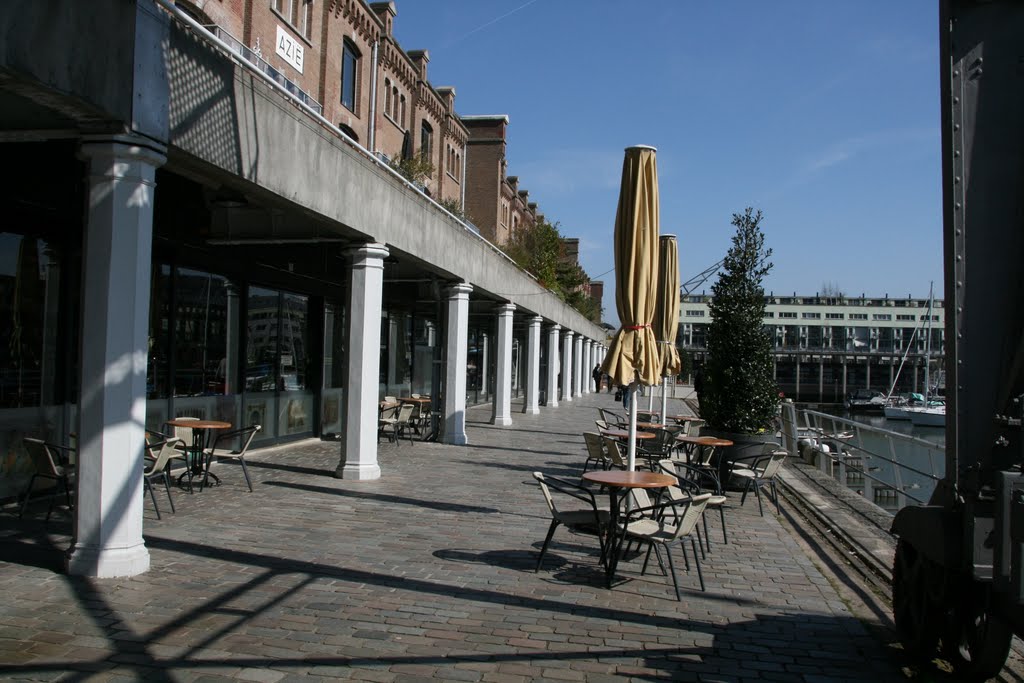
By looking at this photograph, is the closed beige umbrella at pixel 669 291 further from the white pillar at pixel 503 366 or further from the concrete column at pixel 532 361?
the concrete column at pixel 532 361

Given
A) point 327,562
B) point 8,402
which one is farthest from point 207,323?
point 327,562

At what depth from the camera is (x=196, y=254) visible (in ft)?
37.3

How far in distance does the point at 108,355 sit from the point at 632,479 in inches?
165

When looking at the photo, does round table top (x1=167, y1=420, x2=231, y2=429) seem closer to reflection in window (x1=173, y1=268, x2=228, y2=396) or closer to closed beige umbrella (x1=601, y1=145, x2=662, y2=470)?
reflection in window (x1=173, y1=268, x2=228, y2=396)

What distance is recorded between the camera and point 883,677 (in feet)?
14.9

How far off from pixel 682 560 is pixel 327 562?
3.14 meters

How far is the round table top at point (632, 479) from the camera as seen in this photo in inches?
256

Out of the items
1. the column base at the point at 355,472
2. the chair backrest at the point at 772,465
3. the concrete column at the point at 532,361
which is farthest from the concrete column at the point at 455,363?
the concrete column at the point at 532,361

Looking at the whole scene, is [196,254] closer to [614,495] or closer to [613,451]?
[613,451]

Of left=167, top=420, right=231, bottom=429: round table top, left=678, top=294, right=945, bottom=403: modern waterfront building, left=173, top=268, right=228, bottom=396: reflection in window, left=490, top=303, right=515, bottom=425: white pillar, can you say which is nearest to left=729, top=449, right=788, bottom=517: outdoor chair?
left=167, top=420, right=231, bottom=429: round table top

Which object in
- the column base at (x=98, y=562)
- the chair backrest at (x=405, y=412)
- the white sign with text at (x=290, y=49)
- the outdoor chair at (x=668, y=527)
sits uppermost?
the white sign with text at (x=290, y=49)

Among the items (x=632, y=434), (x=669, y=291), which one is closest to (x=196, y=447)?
(x=632, y=434)

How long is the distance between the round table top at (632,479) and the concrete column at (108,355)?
364cm

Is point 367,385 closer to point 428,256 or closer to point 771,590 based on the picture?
point 428,256
